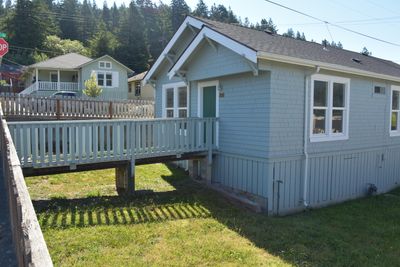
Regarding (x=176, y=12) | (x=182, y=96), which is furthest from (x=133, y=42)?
(x=182, y=96)

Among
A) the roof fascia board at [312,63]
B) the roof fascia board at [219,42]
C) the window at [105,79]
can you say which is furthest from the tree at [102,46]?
the roof fascia board at [312,63]

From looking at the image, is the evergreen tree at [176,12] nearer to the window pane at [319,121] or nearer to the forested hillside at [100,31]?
the forested hillside at [100,31]

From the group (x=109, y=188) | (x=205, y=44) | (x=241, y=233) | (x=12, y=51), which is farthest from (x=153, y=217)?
(x=12, y=51)

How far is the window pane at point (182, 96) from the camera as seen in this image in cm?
1145

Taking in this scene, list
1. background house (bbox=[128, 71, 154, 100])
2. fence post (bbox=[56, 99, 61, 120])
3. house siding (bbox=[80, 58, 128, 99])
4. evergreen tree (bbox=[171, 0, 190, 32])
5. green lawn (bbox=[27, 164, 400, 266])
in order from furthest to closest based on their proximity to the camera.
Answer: evergreen tree (bbox=[171, 0, 190, 32]) → background house (bbox=[128, 71, 154, 100]) → house siding (bbox=[80, 58, 128, 99]) → fence post (bbox=[56, 99, 61, 120]) → green lawn (bbox=[27, 164, 400, 266])

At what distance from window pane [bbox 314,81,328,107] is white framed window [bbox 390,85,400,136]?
404cm

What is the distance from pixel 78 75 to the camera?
3494cm

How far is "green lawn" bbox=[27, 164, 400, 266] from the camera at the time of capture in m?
4.93

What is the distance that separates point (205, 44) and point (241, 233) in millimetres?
5559

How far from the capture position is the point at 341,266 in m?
5.01

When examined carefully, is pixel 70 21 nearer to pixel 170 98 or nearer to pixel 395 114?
pixel 170 98

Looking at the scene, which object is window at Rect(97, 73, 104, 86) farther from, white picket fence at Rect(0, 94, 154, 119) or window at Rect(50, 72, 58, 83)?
white picket fence at Rect(0, 94, 154, 119)

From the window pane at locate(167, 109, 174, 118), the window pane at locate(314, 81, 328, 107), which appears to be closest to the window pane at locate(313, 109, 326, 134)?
the window pane at locate(314, 81, 328, 107)

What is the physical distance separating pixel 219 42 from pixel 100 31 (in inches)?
2361
